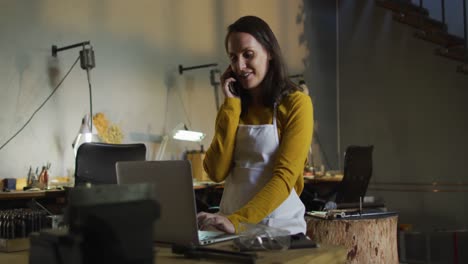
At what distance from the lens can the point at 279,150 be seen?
1.62 m

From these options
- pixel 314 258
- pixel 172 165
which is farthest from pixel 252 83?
pixel 314 258

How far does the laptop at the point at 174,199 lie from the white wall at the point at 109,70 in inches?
115

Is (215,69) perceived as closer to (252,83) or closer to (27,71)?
(27,71)

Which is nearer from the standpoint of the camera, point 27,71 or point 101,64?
point 27,71

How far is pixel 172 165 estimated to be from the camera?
1311 mm

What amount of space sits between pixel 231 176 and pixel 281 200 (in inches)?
11.1

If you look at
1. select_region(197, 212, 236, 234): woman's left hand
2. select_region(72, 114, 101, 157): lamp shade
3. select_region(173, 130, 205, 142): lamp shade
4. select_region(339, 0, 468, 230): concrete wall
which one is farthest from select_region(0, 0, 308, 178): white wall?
select_region(197, 212, 236, 234): woman's left hand

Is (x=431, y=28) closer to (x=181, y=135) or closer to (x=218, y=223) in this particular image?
(x=181, y=135)

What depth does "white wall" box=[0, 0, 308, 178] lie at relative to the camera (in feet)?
13.1

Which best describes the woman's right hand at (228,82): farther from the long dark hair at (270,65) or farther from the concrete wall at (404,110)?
the concrete wall at (404,110)

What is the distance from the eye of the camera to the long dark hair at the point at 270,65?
170cm

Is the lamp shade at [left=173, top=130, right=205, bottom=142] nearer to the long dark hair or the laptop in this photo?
the long dark hair

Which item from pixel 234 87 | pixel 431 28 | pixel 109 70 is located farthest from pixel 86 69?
pixel 431 28

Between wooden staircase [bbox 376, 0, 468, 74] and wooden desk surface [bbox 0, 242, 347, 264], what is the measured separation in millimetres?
5025
